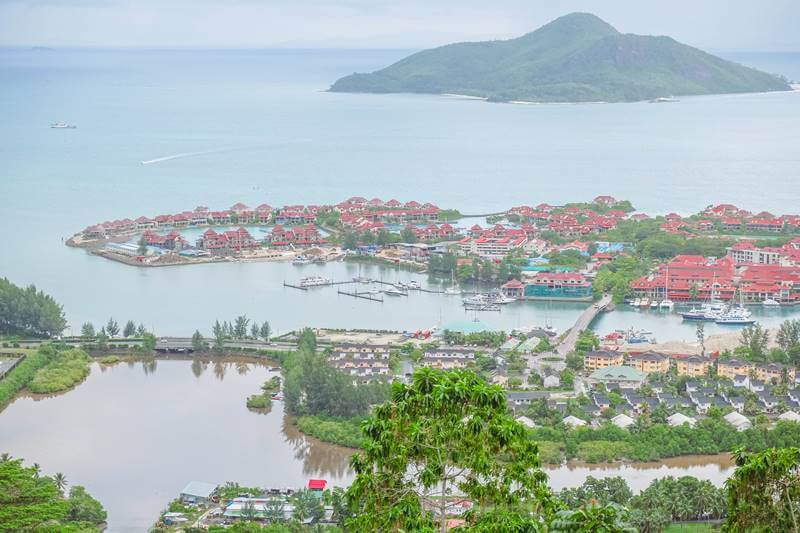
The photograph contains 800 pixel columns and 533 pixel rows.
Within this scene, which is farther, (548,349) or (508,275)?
(508,275)

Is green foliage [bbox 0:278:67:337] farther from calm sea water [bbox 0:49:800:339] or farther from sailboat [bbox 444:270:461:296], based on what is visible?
sailboat [bbox 444:270:461:296]

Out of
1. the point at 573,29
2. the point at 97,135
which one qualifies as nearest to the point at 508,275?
the point at 97,135

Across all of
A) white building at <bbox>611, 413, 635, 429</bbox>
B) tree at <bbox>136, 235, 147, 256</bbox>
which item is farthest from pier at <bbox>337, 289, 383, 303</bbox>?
white building at <bbox>611, 413, 635, 429</bbox>

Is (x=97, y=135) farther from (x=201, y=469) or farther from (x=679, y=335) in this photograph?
(x=201, y=469)

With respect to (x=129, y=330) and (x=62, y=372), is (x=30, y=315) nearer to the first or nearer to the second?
(x=129, y=330)

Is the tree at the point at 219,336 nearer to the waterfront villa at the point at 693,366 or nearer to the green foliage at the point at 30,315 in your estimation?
the green foliage at the point at 30,315
